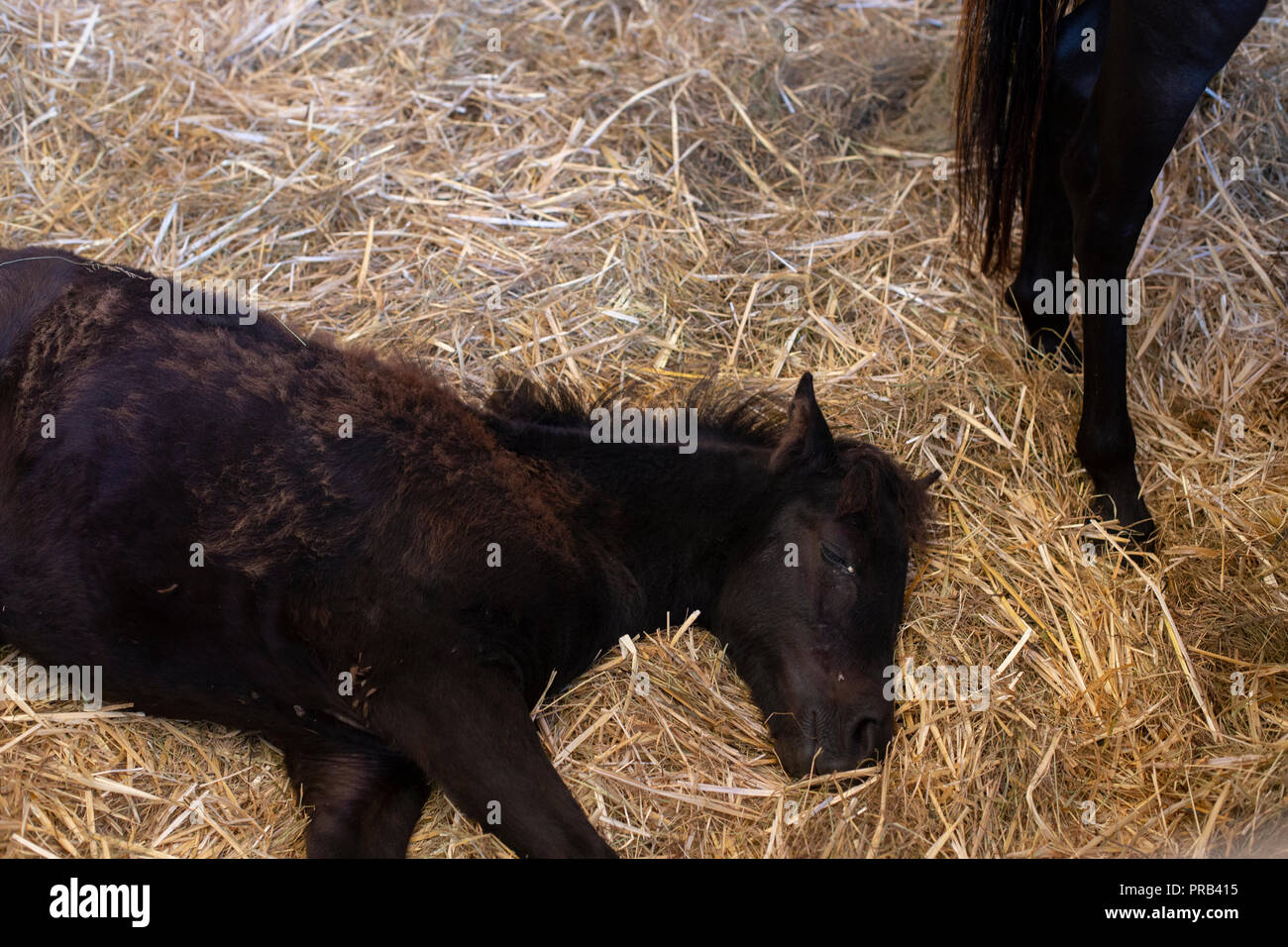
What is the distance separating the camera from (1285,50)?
5363 millimetres

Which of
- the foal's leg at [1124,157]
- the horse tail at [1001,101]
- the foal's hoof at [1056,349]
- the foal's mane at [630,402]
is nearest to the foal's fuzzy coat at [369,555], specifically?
the foal's mane at [630,402]

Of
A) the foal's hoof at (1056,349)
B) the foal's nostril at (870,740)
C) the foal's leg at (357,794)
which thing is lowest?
the foal's leg at (357,794)

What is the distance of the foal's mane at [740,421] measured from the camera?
11.9 feet

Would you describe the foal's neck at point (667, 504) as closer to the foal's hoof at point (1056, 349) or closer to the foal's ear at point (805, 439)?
the foal's ear at point (805, 439)

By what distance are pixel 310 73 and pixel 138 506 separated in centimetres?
342

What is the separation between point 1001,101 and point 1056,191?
1.43 feet

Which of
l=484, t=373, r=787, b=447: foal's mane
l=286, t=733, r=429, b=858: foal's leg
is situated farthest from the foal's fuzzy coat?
l=484, t=373, r=787, b=447: foal's mane

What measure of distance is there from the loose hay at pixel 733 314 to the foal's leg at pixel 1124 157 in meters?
0.23

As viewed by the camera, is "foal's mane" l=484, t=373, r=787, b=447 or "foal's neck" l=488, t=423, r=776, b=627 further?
"foal's mane" l=484, t=373, r=787, b=447

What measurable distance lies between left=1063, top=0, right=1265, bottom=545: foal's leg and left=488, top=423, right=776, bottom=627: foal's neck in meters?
1.33

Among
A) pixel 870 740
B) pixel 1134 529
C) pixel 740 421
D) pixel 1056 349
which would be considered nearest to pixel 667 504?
pixel 740 421

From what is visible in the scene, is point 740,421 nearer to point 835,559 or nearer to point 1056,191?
point 835,559

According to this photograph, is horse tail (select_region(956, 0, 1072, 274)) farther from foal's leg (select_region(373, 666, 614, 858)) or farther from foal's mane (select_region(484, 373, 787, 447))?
foal's leg (select_region(373, 666, 614, 858))

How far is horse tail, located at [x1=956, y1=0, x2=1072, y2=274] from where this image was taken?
4.02 metres
